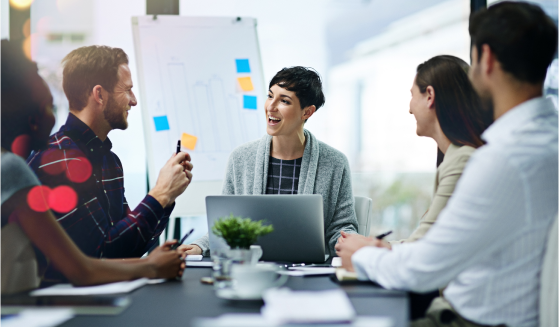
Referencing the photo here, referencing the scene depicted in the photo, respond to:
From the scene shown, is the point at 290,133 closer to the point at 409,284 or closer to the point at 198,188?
the point at 198,188

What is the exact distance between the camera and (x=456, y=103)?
160 centimetres

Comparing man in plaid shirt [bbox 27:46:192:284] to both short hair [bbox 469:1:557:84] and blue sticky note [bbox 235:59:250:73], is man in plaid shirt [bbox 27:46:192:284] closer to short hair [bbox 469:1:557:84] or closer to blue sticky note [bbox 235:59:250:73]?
blue sticky note [bbox 235:59:250:73]

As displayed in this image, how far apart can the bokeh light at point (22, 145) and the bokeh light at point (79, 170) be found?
29cm

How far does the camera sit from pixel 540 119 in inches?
42.5

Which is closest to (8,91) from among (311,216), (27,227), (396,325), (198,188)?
(27,227)

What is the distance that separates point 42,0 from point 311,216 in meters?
2.53

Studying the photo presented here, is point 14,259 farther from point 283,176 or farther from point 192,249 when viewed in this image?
point 283,176

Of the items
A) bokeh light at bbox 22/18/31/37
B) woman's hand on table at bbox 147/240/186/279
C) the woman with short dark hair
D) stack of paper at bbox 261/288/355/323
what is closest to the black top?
the woman with short dark hair

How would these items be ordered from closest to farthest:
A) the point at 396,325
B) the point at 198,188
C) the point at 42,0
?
the point at 396,325, the point at 198,188, the point at 42,0

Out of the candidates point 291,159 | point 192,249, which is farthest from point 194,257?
point 291,159

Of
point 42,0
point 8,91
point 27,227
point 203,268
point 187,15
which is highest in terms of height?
point 42,0

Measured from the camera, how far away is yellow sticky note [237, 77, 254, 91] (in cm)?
277

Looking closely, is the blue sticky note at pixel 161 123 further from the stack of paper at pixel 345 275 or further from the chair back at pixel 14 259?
the stack of paper at pixel 345 275

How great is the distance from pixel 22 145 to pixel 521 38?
1.36 metres
